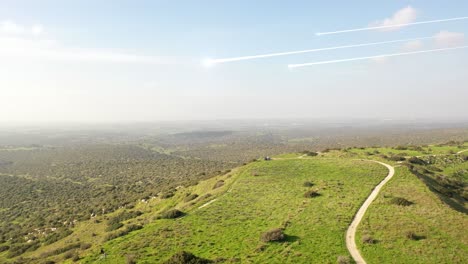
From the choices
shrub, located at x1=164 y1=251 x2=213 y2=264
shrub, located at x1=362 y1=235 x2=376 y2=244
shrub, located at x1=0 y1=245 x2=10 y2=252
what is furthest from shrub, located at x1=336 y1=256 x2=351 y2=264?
shrub, located at x1=0 y1=245 x2=10 y2=252

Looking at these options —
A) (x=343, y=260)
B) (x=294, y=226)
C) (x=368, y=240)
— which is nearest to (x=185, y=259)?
(x=343, y=260)

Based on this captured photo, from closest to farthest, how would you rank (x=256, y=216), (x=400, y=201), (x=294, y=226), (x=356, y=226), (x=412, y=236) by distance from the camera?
(x=412, y=236) → (x=356, y=226) → (x=294, y=226) → (x=256, y=216) → (x=400, y=201)

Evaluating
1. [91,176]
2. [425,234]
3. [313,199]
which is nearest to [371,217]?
[425,234]

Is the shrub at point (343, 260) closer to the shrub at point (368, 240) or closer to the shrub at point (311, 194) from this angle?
the shrub at point (368, 240)

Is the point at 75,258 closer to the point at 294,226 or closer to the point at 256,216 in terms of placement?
the point at 256,216

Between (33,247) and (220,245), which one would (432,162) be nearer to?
(220,245)

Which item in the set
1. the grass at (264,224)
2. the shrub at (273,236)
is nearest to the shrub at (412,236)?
the grass at (264,224)

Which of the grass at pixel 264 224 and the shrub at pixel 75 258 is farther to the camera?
the shrub at pixel 75 258
